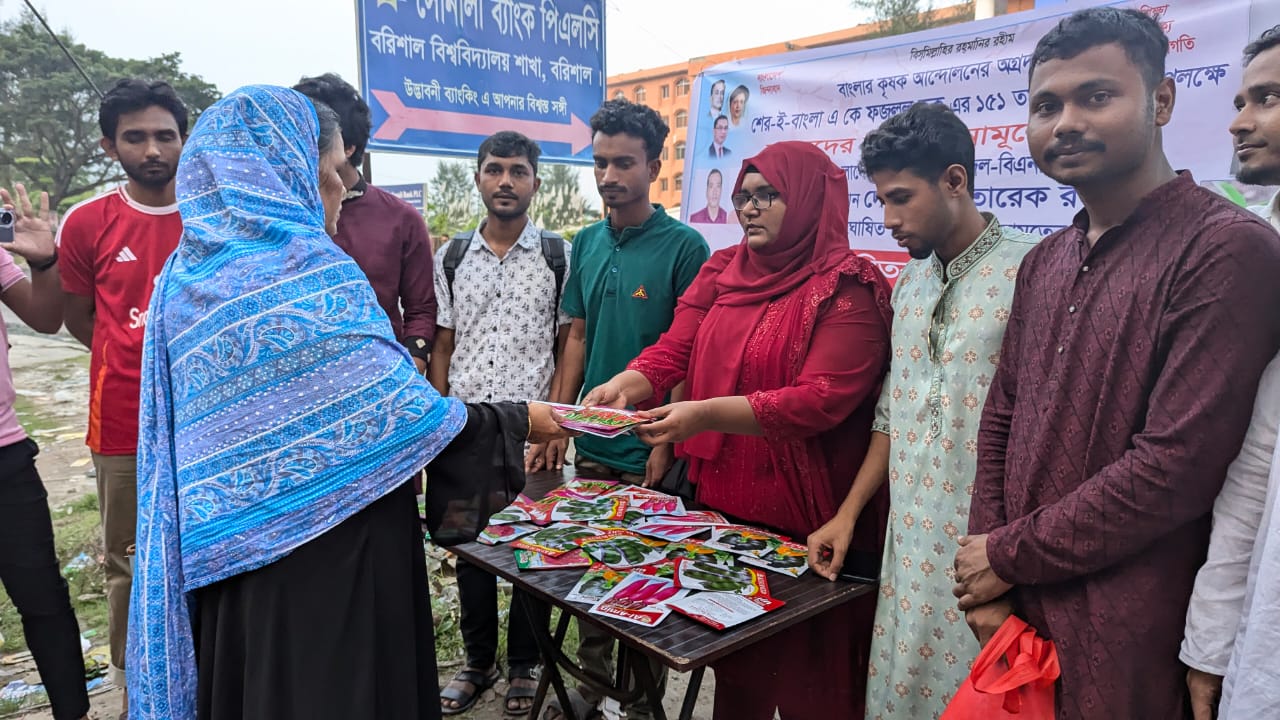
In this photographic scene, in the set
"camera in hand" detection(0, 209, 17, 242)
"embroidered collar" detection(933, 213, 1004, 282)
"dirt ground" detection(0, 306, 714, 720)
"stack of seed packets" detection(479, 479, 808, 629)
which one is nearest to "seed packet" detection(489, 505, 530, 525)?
"stack of seed packets" detection(479, 479, 808, 629)

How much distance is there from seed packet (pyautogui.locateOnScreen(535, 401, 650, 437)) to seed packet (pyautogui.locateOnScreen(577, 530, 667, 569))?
0.98ft

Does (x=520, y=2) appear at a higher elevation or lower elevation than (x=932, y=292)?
higher

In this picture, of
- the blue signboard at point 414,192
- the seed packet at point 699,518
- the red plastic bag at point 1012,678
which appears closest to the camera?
the red plastic bag at point 1012,678

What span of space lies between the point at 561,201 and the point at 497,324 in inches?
1192

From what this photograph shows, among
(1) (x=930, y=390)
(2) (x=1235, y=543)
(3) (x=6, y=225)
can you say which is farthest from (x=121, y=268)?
(2) (x=1235, y=543)

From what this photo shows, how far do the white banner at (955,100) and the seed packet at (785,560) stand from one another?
184 centimetres

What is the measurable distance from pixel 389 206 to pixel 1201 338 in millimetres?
2814

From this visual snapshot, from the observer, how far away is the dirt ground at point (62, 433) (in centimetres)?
311

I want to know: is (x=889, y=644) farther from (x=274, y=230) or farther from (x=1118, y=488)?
(x=274, y=230)

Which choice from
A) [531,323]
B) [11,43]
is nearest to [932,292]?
[531,323]

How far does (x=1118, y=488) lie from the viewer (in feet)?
4.32

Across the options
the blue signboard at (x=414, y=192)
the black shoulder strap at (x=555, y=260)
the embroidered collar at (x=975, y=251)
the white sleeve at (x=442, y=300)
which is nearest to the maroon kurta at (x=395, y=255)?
the white sleeve at (x=442, y=300)

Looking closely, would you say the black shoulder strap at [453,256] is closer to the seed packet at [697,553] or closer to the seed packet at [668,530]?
the seed packet at [668,530]

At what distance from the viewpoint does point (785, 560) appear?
199 cm
